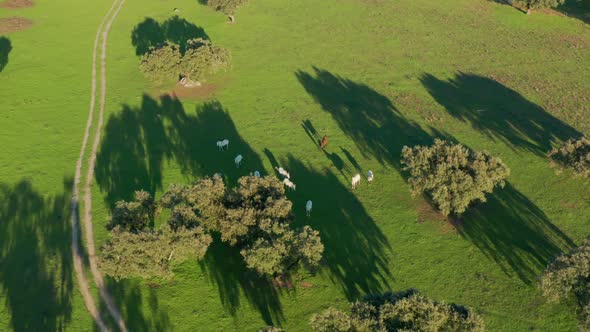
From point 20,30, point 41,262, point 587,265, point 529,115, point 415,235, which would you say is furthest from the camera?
point 20,30

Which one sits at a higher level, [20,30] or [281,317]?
[20,30]

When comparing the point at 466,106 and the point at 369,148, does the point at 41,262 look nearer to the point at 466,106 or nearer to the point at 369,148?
the point at 369,148

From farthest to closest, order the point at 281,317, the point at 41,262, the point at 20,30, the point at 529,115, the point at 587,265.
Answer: the point at 20,30 < the point at 529,115 < the point at 41,262 < the point at 281,317 < the point at 587,265

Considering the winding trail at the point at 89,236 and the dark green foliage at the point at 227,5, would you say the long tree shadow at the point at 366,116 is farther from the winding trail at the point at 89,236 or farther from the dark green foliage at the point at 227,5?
the winding trail at the point at 89,236

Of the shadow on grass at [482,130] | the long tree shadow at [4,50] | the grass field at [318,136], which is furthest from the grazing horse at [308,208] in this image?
the long tree shadow at [4,50]

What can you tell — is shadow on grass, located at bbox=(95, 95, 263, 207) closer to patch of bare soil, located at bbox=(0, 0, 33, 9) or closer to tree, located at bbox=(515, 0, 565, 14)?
patch of bare soil, located at bbox=(0, 0, 33, 9)

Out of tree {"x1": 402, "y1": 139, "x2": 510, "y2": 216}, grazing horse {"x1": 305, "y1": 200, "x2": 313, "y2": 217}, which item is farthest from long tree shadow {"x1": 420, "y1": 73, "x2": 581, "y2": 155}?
grazing horse {"x1": 305, "y1": 200, "x2": 313, "y2": 217}

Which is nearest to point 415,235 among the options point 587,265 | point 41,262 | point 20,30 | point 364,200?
point 364,200
